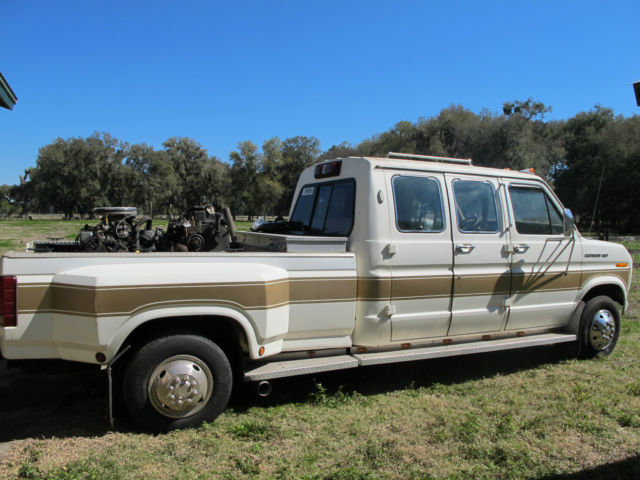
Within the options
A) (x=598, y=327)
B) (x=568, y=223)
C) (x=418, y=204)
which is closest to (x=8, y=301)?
(x=418, y=204)

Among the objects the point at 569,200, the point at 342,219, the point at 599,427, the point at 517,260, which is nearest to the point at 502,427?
the point at 599,427

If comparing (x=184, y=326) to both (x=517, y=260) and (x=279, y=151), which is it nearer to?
(x=517, y=260)

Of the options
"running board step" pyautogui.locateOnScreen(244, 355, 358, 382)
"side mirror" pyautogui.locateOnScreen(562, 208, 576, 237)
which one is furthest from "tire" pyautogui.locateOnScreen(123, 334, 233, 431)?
"side mirror" pyautogui.locateOnScreen(562, 208, 576, 237)

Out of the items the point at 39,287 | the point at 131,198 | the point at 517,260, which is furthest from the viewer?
the point at 131,198

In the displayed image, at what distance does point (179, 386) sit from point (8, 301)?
1.32m

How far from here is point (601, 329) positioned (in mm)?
5660

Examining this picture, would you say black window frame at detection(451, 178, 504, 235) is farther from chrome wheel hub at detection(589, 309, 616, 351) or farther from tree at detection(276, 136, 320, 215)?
tree at detection(276, 136, 320, 215)

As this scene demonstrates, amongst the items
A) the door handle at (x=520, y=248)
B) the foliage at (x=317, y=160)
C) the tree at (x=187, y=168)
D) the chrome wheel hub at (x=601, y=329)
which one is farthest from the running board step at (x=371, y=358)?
the tree at (x=187, y=168)

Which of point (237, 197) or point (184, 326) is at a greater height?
point (237, 197)

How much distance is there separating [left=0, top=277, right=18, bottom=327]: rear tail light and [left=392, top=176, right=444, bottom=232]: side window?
3.13 m

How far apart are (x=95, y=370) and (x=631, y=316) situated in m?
8.15

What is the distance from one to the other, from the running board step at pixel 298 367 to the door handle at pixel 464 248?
1.52 m

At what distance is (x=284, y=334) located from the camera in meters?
3.96

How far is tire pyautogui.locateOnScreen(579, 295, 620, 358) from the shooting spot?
5562 mm
